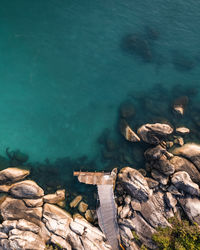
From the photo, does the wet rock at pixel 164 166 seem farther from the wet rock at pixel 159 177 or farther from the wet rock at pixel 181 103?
the wet rock at pixel 181 103

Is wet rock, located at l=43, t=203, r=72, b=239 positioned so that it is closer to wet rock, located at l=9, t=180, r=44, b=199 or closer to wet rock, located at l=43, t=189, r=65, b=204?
wet rock, located at l=43, t=189, r=65, b=204

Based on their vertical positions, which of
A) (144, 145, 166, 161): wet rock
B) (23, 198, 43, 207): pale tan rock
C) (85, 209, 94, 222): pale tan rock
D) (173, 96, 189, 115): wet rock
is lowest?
(85, 209, 94, 222): pale tan rock

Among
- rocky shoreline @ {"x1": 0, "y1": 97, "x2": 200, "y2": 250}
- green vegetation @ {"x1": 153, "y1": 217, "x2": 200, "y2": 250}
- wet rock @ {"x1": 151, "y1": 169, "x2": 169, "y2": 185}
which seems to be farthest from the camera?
wet rock @ {"x1": 151, "y1": 169, "x2": 169, "y2": 185}

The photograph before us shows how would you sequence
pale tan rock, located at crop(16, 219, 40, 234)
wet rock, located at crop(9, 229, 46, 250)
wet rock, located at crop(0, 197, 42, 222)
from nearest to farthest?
wet rock, located at crop(9, 229, 46, 250) → pale tan rock, located at crop(16, 219, 40, 234) → wet rock, located at crop(0, 197, 42, 222)

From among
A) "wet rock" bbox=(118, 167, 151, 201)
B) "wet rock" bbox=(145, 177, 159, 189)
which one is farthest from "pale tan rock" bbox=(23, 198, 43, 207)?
"wet rock" bbox=(145, 177, 159, 189)

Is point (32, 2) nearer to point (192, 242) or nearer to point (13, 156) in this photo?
→ point (13, 156)

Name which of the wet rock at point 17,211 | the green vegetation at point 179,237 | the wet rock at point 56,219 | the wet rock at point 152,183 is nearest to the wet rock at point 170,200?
the wet rock at point 152,183

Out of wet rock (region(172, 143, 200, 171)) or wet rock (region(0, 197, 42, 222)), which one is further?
wet rock (region(172, 143, 200, 171))

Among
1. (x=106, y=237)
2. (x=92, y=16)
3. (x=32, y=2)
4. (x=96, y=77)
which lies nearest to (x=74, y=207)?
(x=106, y=237)

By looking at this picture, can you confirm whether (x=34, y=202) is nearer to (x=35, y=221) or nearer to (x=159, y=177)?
(x=35, y=221)
